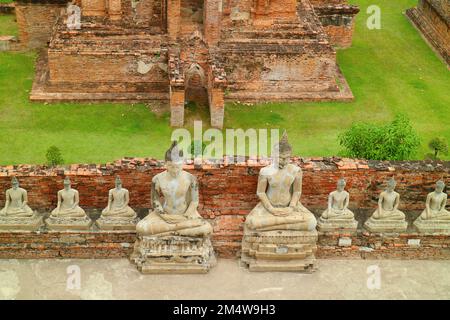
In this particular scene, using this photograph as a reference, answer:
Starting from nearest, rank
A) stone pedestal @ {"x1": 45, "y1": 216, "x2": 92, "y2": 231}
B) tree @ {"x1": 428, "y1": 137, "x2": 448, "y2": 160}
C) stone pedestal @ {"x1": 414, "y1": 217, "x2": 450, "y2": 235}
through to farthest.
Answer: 1. stone pedestal @ {"x1": 45, "y1": 216, "x2": 92, "y2": 231}
2. stone pedestal @ {"x1": 414, "y1": 217, "x2": 450, "y2": 235}
3. tree @ {"x1": 428, "y1": 137, "x2": 448, "y2": 160}

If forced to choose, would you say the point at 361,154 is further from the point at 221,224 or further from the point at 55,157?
the point at 55,157

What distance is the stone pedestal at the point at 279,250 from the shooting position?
11820 millimetres

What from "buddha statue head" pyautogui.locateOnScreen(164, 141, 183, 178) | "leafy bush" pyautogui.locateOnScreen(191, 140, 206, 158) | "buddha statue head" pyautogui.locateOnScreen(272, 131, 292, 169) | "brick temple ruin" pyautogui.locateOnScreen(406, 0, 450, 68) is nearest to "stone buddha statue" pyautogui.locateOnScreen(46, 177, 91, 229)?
"buddha statue head" pyautogui.locateOnScreen(164, 141, 183, 178)

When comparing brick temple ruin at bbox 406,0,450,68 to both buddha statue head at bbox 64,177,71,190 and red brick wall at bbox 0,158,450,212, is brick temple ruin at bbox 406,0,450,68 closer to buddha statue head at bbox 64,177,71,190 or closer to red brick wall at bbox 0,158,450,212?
red brick wall at bbox 0,158,450,212

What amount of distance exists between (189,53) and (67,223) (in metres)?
8.25

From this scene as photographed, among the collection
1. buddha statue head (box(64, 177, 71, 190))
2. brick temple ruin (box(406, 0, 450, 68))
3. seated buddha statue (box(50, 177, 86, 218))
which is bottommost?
seated buddha statue (box(50, 177, 86, 218))

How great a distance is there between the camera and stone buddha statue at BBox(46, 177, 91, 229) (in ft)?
39.0

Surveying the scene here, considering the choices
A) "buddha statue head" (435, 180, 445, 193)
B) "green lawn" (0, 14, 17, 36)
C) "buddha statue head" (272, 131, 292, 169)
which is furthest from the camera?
"green lawn" (0, 14, 17, 36)

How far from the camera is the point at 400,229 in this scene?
12.4 m

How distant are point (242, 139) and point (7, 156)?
5.57m

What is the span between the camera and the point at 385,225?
1232 cm

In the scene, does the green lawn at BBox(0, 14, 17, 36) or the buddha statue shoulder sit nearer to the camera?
the buddha statue shoulder

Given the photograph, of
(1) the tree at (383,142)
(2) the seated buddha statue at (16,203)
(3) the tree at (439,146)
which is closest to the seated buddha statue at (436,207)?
(1) the tree at (383,142)

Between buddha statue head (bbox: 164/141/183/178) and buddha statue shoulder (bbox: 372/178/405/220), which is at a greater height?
buddha statue head (bbox: 164/141/183/178)
